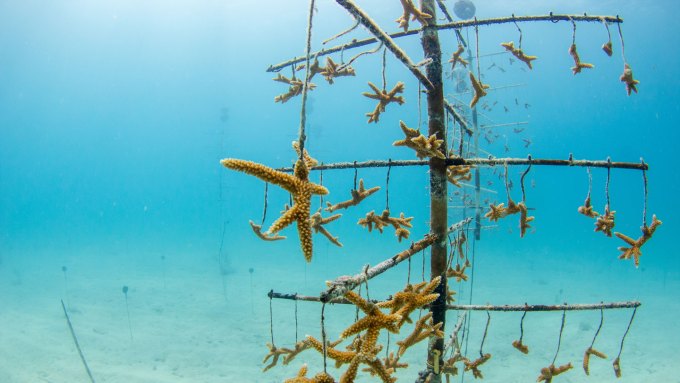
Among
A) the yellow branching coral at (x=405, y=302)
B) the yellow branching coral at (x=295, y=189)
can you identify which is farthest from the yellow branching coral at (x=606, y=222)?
the yellow branching coral at (x=295, y=189)

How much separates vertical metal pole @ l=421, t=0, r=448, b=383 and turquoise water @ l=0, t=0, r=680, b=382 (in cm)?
368

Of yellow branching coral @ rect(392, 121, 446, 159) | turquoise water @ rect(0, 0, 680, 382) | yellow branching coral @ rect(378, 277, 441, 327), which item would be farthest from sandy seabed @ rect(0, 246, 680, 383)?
yellow branching coral @ rect(392, 121, 446, 159)

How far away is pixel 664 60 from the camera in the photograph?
88.2m

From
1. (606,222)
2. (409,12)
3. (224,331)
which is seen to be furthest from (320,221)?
(224,331)

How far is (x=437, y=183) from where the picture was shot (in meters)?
5.46

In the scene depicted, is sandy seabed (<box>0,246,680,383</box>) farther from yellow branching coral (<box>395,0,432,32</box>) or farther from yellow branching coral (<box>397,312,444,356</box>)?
yellow branching coral (<box>395,0,432,32</box>)

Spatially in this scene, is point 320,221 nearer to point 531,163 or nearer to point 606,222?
point 531,163

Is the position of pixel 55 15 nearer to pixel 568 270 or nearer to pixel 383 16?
pixel 383 16

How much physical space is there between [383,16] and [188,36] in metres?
86.7

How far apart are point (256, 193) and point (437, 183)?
150009mm

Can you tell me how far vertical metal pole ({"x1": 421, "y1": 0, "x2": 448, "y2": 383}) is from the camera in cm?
538

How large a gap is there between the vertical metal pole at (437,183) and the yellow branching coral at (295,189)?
10.5 ft

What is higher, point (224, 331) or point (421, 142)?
point (421, 142)

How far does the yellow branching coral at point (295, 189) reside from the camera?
2439mm
